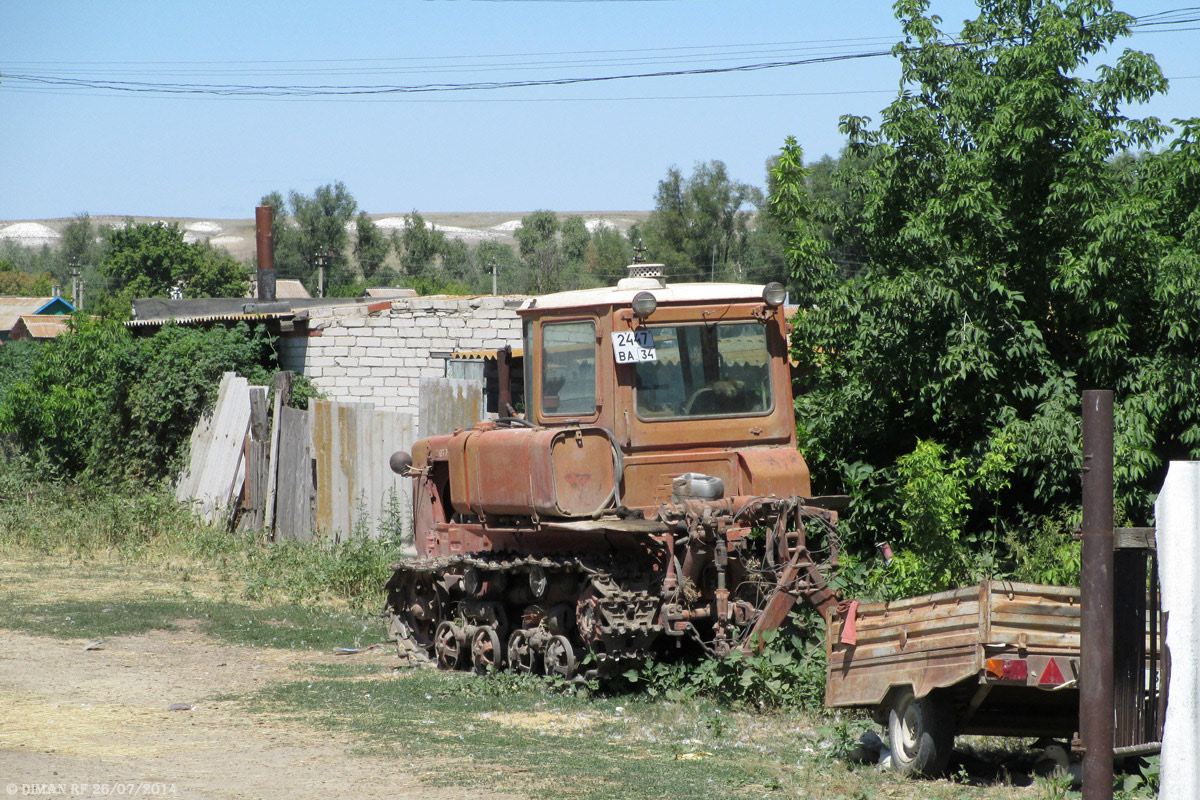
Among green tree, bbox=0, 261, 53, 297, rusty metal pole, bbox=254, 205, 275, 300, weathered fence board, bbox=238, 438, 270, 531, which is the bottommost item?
weathered fence board, bbox=238, 438, 270, 531

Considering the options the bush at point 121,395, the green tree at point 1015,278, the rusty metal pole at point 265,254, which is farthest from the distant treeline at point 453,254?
the green tree at point 1015,278

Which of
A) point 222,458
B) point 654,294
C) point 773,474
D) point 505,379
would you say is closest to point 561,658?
point 773,474

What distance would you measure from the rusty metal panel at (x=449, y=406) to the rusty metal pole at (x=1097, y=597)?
429 inches

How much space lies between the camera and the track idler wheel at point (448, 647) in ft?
34.3

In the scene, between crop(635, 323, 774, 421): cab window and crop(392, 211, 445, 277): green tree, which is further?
crop(392, 211, 445, 277): green tree

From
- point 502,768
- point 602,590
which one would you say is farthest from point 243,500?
point 502,768

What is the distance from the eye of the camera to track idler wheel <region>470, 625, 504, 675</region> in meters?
9.94

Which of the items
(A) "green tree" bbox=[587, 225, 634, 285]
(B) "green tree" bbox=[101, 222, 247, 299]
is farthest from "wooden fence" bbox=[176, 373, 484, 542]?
(B) "green tree" bbox=[101, 222, 247, 299]

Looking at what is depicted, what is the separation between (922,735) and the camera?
265 inches

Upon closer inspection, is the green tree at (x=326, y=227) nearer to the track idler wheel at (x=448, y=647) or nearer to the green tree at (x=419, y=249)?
the green tree at (x=419, y=249)

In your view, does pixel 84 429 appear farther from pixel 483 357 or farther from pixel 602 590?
pixel 602 590

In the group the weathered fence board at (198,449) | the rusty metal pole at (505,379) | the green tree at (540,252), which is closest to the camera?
the rusty metal pole at (505,379)

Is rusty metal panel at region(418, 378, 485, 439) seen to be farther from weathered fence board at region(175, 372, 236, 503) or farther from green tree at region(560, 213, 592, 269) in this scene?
green tree at region(560, 213, 592, 269)

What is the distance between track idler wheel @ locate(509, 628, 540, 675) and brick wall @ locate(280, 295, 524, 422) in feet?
30.1
